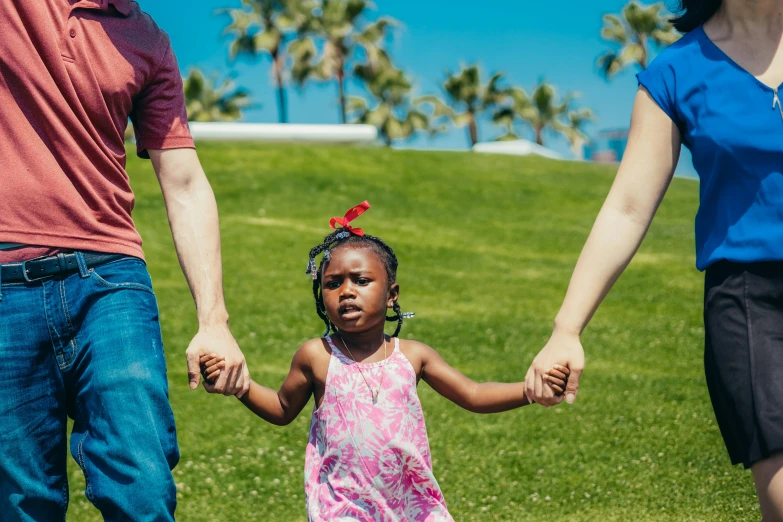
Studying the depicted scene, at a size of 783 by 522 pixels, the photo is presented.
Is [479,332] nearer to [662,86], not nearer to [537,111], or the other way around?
[662,86]

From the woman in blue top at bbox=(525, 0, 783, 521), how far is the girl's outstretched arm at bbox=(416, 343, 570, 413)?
757 millimetres

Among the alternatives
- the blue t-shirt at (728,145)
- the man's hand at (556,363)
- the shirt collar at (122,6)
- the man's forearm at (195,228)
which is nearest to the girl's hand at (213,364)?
the man's forearm at (195,228)

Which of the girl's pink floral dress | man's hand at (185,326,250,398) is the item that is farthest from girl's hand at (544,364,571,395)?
man's hand at (185,326,250,398)

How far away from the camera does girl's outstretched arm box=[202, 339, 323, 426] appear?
162 inches

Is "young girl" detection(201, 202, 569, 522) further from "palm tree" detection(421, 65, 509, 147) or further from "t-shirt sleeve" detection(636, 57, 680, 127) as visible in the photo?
"palm tree" detection(421, 65, 509, 147)

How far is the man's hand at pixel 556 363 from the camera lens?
3609 millimetres

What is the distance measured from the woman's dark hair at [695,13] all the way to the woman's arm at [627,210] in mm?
277

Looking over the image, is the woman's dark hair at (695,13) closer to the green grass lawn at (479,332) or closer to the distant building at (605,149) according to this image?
the green grass lawn at (479,332)

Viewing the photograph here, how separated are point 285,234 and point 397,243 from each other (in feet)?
6.68

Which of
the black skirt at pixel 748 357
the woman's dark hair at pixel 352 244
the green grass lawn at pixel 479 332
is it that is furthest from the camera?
the green grass lawn at pixel 479 332

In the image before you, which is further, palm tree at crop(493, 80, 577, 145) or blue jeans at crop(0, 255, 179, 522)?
palm tree at crop(493, 80, 577, 145)

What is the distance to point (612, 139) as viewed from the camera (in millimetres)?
45812

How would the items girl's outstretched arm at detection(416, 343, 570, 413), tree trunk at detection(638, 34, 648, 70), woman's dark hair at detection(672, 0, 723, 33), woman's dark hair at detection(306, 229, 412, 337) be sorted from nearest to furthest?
woman's dark hair at detection(672, 0, 723, 33)
girl's outstretched arm at detection(416, 343, 570, 413)
woman's dark hair at detection(306, 229, 412, 337)
tree trunk at detection(638, 34, 648, 70)

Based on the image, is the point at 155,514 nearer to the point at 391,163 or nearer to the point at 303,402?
the point at 303,402
